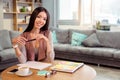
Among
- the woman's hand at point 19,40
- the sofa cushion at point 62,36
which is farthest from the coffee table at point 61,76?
the sofa cushion at point 62,36

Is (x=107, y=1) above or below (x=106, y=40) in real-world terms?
above

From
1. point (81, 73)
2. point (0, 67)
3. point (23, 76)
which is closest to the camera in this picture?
point (23, 76)

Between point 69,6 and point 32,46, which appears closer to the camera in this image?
point 32,46

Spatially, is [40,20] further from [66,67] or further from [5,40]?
[5,40]

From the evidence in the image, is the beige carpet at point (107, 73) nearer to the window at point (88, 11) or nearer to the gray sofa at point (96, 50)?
the gray sofa at point (96, 50)

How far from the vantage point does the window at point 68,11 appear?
5.96 m

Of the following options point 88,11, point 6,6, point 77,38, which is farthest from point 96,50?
point 6,6

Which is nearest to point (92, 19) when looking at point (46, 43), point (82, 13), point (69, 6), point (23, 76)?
point (82, 13)

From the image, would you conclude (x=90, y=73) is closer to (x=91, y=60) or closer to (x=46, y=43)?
(x=46, y=43)

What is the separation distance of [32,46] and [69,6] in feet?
13.3

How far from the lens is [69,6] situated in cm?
612

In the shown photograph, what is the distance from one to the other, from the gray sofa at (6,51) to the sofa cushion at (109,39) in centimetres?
210

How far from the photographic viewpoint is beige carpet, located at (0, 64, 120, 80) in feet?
Answer: 11.5

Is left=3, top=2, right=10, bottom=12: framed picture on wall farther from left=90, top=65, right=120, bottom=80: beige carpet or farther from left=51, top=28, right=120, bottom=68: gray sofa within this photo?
left=90, top=65, right=120, bottom=80: beige carpet
